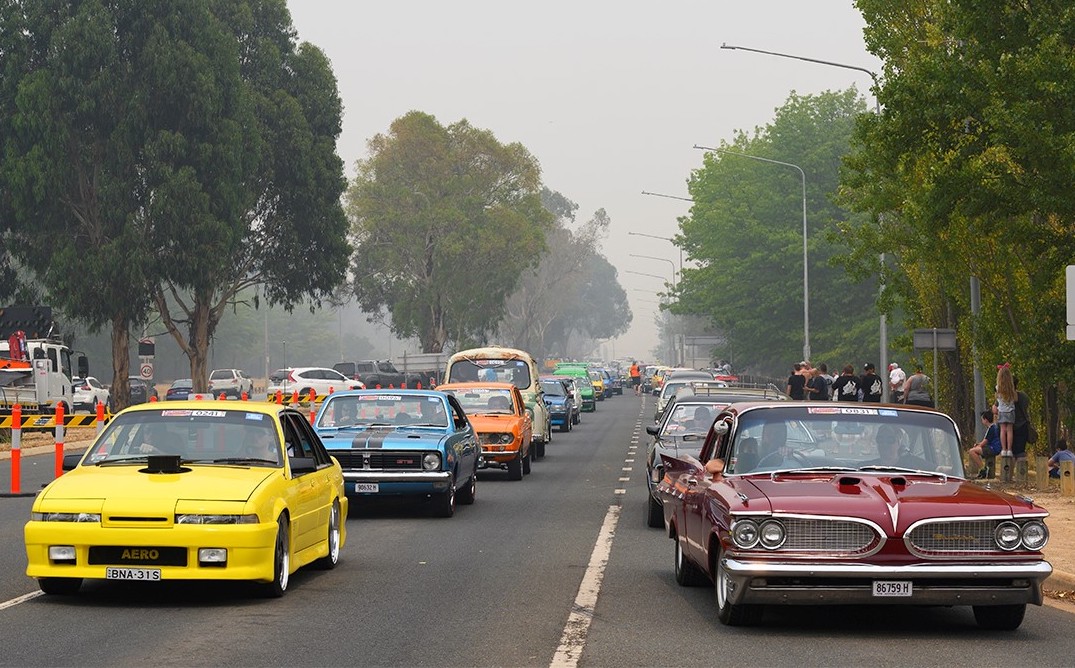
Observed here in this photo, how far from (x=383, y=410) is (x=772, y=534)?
10.9 m

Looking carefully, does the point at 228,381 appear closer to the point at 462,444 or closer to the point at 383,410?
the point at 383,410

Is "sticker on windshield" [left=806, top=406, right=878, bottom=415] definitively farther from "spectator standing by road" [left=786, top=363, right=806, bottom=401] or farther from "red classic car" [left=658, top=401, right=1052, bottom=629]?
"spectator standing by road" [left=786, top=363, right=806, bottom=401]

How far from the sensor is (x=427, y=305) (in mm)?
90875

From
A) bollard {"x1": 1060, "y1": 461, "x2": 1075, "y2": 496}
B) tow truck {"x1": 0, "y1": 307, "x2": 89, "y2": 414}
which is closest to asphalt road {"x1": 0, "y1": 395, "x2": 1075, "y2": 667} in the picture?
bollard {"x1": 1060, "y1": 461, "x2": 1075, "y2": 496}

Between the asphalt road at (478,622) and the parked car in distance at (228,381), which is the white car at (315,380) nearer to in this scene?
the parked car in distance at (228,381)

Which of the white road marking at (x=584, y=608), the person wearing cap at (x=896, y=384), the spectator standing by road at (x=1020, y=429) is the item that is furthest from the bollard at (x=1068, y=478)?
the person wearing cap at (x=896, y=384)

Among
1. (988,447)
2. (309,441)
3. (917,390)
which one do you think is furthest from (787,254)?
(309,441)

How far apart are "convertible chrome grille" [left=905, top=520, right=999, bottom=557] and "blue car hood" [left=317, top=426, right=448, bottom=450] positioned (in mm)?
9706

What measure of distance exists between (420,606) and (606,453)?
23313mm

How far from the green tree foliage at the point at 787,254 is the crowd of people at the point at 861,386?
2692cm

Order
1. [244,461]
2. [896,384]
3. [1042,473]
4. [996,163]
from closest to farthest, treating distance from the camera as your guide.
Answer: [244,461] < [996,163] < [1042,473] < [896,384]

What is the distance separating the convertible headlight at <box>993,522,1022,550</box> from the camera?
33.5ft

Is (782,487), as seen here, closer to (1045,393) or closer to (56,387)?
(1045,393)

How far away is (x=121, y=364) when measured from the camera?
184 feet
